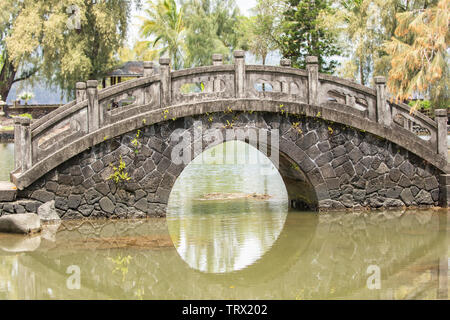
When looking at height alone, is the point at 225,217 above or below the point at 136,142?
below

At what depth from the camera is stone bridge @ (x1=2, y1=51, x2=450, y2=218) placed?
9734 millimetres

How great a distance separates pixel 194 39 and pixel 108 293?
31762 millimetres

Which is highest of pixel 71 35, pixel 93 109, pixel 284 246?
pixel 71 35

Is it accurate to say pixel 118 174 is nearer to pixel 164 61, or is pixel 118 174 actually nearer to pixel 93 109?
pixel 93 109

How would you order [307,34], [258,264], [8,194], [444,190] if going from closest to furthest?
[258,264] < [8,194] < [444,190] < [307,34]

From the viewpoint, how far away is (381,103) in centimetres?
1081

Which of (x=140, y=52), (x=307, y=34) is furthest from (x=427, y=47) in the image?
(x=140, y=52)

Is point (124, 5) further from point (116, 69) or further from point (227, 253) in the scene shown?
point (227, 253)

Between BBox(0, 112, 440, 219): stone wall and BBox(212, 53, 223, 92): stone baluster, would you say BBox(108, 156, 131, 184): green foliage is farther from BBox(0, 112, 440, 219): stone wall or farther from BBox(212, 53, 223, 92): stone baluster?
BBox(212, 53, 223, 92): stone baluster

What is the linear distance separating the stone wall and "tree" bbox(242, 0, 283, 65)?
22458 millimetres

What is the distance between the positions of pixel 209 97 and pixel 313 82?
1892 millimetres

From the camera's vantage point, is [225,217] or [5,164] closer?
[225,217]

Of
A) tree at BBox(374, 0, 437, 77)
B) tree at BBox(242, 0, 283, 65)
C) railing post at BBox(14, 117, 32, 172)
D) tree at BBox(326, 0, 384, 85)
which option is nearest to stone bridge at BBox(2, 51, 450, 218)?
railing post at BBox(14, 117, 32, 172)

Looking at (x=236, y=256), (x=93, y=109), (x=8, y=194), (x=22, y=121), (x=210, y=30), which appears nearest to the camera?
(x=236, y=256)
